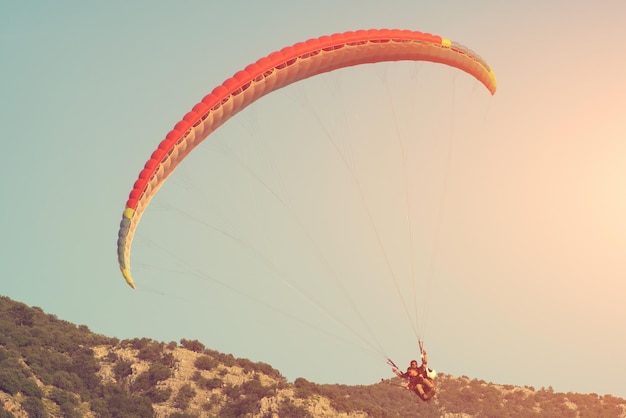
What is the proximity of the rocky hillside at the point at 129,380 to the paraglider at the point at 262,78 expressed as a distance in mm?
18799

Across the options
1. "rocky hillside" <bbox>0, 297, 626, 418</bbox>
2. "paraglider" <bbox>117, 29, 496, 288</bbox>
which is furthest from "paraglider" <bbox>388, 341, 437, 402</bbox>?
"rocky hillside" <bbox>0, 297, 626, 418</bbox>

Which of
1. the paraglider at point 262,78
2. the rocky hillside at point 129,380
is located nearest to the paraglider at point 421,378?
the paraglider at point 262,78

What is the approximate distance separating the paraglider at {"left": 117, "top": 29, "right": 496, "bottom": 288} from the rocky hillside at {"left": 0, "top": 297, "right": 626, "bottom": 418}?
18.8 m

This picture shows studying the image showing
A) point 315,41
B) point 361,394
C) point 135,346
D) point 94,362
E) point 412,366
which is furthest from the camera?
point 361,394

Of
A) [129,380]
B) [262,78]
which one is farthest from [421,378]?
[129,380]

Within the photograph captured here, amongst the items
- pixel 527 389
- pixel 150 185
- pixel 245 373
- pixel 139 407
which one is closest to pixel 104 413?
pixel 139 407

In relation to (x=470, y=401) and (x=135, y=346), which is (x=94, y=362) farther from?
(x=470, y=401)

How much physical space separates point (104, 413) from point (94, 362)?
628cm

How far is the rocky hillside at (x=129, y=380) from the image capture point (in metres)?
51.1

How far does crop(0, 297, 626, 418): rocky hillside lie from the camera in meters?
51.1

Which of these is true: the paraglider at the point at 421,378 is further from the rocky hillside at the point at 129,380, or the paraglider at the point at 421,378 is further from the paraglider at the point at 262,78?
the rocky hillside at the point at 129,380

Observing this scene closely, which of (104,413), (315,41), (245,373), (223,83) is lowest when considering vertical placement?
(104,413)

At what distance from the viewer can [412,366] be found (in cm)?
3328

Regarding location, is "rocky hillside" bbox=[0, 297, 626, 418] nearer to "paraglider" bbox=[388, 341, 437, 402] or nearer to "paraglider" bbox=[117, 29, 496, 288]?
"paraglider" bbox=[117, 29, 496, 288]
